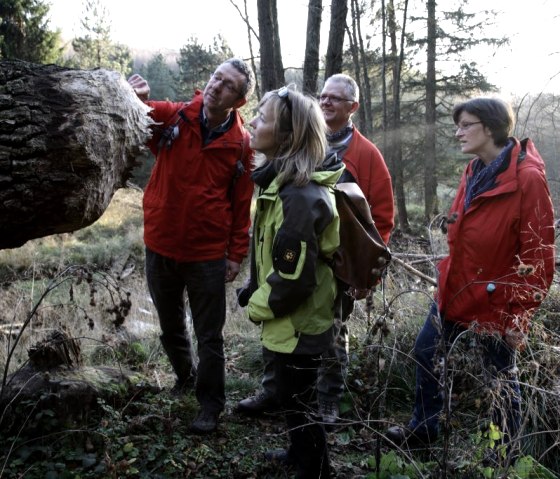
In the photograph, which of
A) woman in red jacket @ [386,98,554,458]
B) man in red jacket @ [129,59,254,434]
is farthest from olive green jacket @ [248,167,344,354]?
man in red jacket @ [129,59,254,434]

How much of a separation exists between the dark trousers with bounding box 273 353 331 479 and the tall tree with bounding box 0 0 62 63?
2044 centimetres

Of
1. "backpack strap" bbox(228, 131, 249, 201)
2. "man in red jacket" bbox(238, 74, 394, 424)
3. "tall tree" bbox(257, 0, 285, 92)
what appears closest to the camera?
"backpack strap" bbox(228, 131, 249, 201)

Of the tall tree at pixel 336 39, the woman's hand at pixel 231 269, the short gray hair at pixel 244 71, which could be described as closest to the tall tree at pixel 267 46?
the tall tree at pixel 336 39

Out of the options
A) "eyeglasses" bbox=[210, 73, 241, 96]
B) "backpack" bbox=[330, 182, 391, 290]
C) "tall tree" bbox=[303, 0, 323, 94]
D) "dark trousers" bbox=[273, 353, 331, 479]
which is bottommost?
"dark trousers" bbox=[273, 353, 331, 479]

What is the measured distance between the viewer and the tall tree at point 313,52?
6.91m

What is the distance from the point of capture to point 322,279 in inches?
97.7

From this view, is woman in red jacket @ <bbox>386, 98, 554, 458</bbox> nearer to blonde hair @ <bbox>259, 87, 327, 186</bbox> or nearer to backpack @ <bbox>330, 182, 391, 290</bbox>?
backpack @ <bbox>330, 182, 391, 290</bbox>

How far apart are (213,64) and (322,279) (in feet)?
80.6

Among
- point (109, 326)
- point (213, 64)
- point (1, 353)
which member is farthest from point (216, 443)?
point (213, 64)

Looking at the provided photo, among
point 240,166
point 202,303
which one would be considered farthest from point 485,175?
point 202,303

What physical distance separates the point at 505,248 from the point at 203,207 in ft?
6.31

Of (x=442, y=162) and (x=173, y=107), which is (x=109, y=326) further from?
(x=442, y=162)

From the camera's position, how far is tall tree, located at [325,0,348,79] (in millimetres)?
6820

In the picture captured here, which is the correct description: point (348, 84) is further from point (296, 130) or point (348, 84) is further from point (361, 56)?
point (361, 56)
